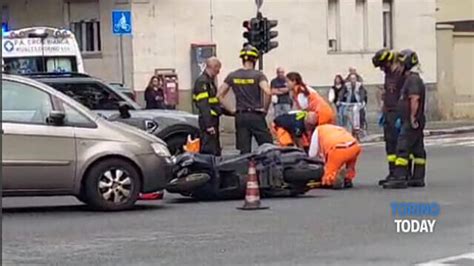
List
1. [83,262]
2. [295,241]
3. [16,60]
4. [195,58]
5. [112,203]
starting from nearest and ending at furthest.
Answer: [83,262], [295,241], [112,203], [16,60], [195,58]

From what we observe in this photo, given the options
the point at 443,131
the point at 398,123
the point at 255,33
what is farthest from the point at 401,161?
the point at 443,131

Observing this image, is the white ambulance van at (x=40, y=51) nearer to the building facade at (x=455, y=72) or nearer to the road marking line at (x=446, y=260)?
the road marking line at (x=446, y=260)

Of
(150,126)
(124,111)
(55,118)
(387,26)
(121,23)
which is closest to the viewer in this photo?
(55,118)

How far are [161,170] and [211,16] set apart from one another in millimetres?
19987

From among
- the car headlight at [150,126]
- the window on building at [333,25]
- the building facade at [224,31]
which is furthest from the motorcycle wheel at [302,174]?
the window on building at [333,25]

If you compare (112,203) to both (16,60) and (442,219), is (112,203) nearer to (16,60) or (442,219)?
(442,219)

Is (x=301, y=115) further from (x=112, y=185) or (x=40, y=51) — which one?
(x=40, y=51)

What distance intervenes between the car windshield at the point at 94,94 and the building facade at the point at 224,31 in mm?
12766

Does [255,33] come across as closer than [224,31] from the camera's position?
Yes

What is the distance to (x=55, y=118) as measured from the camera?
46.8 feet

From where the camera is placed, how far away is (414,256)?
36.0ft

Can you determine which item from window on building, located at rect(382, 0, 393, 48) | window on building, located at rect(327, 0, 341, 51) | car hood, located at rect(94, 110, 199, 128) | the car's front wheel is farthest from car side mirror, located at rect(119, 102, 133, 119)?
window on building, located at rect(382, 0, 393, 48)

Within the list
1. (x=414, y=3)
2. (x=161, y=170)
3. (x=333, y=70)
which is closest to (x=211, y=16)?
(x=333, y=70)

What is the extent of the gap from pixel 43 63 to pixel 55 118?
12.2 metres
